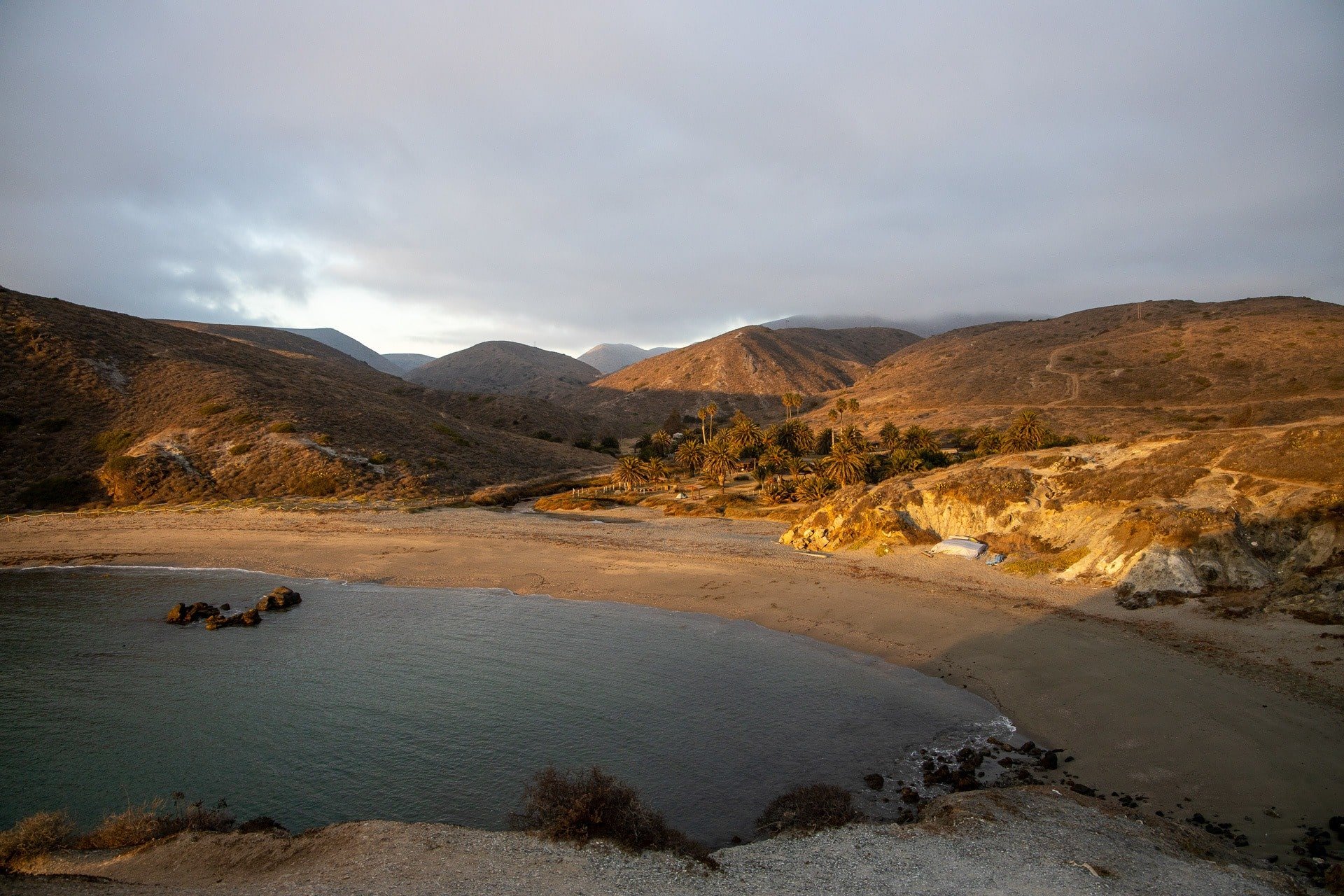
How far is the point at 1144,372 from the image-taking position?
10375 centimetres

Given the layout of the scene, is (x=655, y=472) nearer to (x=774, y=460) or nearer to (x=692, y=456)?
(x=692, y=456)

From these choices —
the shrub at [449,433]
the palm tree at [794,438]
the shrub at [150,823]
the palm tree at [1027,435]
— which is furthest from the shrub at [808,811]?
the shrub at [449,433]

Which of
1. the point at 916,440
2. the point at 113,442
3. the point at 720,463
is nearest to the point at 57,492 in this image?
the point at 113,442

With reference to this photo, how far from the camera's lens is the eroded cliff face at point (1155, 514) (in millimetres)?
25625

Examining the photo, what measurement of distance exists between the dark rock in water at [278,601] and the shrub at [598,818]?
24.0 meters

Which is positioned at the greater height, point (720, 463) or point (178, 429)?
point (178, 429)

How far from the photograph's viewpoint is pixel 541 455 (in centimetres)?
9281

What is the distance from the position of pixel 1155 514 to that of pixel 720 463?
46.6 m

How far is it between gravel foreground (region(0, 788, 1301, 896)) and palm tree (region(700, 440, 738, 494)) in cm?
5602

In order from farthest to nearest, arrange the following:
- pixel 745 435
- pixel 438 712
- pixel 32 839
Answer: pixel 745 435, pixel 438 712, pixel 32 839

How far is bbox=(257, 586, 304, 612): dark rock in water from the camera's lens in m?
31.5

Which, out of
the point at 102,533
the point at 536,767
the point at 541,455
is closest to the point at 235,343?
the point at 541,455

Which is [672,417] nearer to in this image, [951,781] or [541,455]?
[541,455]

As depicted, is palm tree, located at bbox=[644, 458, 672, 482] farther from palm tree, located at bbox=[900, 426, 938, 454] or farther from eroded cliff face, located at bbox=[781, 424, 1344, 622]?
eroded cliff face, located at bbox=[781, 424, 1344, 622]
